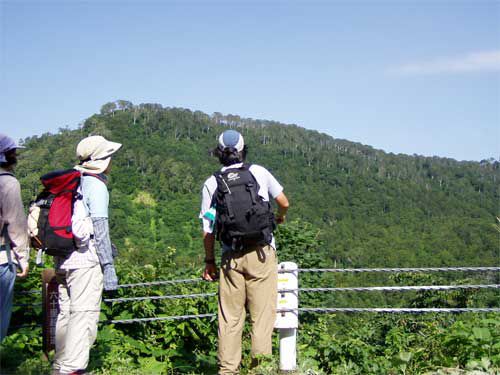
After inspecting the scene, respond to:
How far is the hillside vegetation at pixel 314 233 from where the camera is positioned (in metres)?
4.76

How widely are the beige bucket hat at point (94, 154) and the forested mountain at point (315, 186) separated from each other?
5356 cm

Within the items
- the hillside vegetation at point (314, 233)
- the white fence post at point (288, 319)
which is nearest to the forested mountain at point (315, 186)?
the hillside vegetation at point (314, 233)

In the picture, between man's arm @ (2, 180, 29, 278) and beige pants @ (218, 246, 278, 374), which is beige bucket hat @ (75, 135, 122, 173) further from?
beige pants @ (218, 246, 278, 374)

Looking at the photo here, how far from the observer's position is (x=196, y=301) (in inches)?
226

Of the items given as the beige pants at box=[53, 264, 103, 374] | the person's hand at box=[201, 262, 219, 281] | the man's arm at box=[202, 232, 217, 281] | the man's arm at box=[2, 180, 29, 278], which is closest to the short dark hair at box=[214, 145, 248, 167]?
the man's arm at box=[202, 232, 217, 281]

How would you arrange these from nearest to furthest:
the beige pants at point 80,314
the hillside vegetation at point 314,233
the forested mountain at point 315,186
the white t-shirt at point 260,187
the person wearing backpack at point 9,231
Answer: the person wearing backpack at point 9,231 < the beige pants at point 80,314 < the white t-shirt at point 260,187 < the hillside vegetation at point 314,233 < the forested mountain at point 315,186

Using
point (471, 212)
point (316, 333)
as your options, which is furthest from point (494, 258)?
point (316, 333)

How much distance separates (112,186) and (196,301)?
9159 centimetres

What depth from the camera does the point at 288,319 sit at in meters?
4.46

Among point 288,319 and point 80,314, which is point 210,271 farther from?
point 80,314

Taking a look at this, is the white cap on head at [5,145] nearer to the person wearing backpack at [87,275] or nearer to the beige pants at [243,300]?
the person wearing backpack at [87,275]

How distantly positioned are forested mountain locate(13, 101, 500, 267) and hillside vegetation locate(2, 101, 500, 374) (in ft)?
1.29

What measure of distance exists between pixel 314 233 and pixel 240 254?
328cm

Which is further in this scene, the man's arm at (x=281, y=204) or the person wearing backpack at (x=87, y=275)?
the man's arm at (x=281, y=204)
